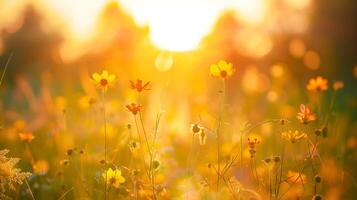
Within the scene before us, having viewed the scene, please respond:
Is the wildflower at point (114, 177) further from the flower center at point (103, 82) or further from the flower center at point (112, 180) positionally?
the flower center at point (103, 82)

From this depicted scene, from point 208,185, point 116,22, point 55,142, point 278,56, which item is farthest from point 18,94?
point 116,22

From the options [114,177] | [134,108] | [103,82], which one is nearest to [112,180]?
[114,177]

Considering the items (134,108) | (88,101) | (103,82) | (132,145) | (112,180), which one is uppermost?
(88,101)

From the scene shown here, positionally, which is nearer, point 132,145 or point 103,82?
point 132,145

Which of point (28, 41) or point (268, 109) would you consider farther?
point (28, 41)

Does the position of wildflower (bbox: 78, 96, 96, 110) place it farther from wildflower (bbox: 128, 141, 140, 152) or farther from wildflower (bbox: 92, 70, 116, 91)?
wildflower (bbox: 128, 141, 140, 152)

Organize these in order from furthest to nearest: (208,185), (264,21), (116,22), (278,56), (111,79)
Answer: (116,22) → (278,56) → (264,21) → (111,79) → (208,185)

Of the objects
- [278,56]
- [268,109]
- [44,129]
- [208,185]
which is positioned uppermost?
[278,56]

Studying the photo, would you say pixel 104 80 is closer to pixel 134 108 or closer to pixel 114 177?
pixel 134 108

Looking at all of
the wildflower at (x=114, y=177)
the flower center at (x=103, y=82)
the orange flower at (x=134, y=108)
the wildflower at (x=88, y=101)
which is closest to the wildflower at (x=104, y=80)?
the flower center at (x=103, y=82)

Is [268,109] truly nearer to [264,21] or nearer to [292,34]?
[264,21]

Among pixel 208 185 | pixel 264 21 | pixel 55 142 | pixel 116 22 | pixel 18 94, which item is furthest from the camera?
pixel 116 22
